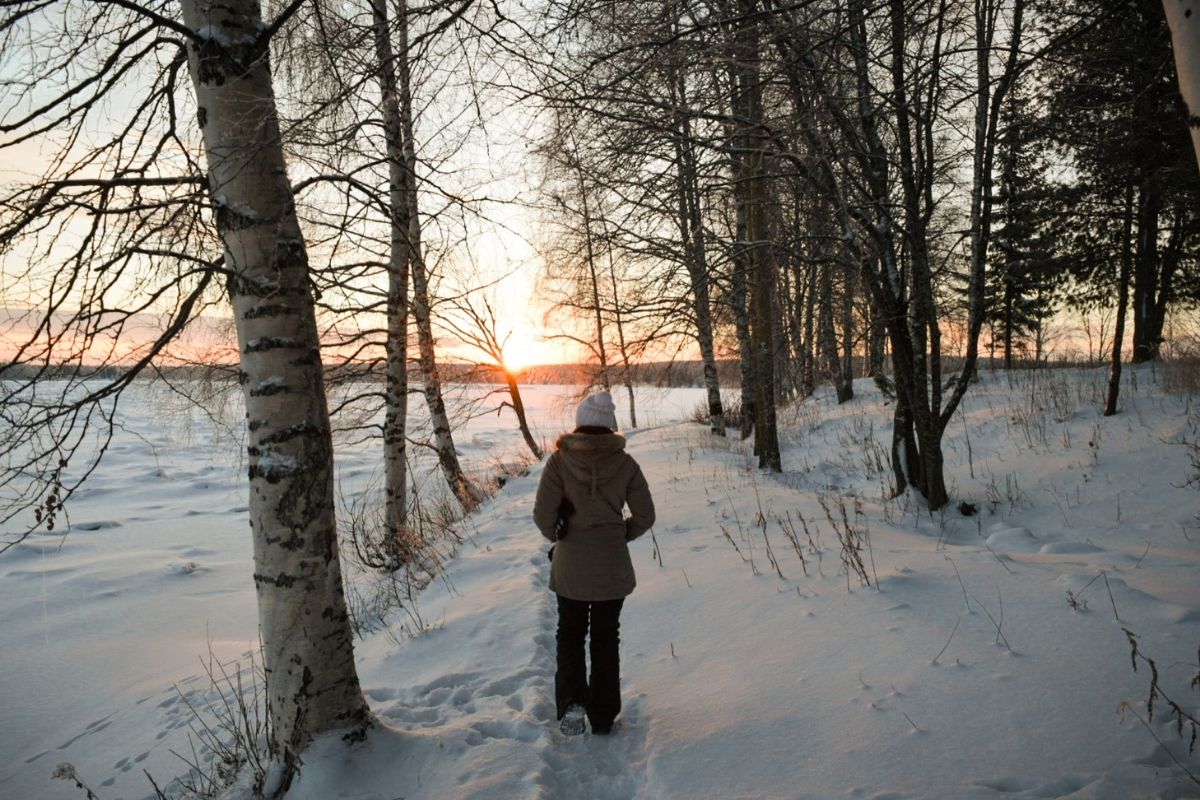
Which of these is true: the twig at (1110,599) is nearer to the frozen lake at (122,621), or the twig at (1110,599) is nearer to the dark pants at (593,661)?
the dark pants at (593,661)

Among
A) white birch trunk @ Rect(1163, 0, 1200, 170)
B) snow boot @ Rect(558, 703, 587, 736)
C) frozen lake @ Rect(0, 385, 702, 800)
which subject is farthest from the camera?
frozen lake @ Rect(0, 385, 702, 800)

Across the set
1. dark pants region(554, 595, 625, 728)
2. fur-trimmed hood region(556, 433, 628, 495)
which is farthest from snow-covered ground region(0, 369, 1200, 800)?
fur-trimmed hood region(556, 433, 628, 495)

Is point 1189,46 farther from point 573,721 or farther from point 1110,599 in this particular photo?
point 573,721

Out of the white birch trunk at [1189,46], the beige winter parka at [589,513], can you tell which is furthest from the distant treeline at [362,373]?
the white birch trunk at [1189,46]

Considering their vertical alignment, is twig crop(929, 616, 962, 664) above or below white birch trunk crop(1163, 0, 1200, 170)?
below

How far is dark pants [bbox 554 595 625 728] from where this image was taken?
3037 mm

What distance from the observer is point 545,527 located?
3014mm

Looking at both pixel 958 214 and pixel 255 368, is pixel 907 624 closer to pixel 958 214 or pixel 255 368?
pixel 255 368

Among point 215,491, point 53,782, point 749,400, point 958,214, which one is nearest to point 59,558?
point 215,491

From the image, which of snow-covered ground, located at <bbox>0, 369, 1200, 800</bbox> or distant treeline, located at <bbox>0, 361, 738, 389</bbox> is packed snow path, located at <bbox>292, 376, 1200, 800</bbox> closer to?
snow-covered ground, located at <bbox>0, 369, 1200, 800</bbox>

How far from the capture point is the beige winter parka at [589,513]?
3008 mm

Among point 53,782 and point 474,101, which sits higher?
point 474,101

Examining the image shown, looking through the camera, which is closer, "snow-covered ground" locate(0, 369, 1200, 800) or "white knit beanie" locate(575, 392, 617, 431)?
"snow-covered ground" locate(0, 369, 1200, 800)

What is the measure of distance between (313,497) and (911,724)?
2862 millimetres
